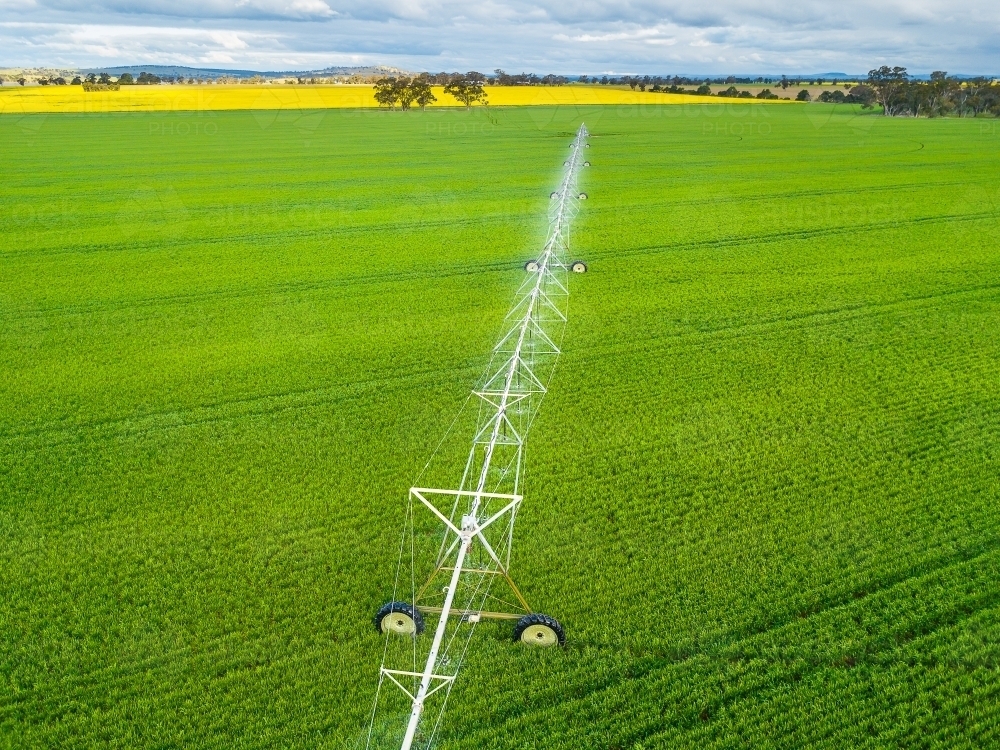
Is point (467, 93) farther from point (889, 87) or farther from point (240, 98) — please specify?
point (889, 87)

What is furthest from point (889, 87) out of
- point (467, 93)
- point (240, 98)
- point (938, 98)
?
point (240, 98)

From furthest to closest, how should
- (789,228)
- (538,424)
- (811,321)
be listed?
(789,228) → (811,321) → (538,424)

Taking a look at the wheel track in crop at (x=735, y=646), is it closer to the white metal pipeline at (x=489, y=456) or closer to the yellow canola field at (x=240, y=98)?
the white metal pipeline at (x=489, y=456)

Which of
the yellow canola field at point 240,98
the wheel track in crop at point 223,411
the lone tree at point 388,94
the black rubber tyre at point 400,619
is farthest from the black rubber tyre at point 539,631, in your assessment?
the yellow canola field at point 240,98

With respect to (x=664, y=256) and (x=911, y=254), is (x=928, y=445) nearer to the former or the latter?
(x=664, y=256)

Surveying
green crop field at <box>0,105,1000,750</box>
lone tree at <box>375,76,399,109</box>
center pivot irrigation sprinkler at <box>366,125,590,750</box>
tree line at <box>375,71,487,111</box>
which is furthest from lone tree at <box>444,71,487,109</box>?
center pivot irrigation sprinkler at <box>366,125,590,750</box>

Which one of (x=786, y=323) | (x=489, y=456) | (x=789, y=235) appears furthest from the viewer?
(x=789, y=235)

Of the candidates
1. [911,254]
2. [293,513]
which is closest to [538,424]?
[293,513]
